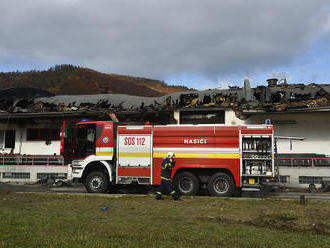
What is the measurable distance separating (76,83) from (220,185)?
9072 cm

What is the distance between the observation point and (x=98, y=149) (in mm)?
12992

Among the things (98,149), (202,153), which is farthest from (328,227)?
(98,149)

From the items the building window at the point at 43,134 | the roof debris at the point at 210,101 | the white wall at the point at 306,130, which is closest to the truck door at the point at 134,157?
the roof debris at the point at 210,101

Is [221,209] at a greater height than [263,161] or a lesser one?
lesser

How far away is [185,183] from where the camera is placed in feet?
39.4

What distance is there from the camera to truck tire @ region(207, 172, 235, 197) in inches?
455

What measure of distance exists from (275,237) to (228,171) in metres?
5.81

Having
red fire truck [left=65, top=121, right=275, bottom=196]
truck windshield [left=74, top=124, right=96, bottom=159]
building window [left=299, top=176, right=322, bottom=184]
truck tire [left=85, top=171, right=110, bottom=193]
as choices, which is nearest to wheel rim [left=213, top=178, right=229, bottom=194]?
red fire truck [left=65, top=121, right=275, bottom=196]

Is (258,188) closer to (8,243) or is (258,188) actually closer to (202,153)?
(202,153)

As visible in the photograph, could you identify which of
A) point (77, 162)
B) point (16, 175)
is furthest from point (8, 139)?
point (77, 162)

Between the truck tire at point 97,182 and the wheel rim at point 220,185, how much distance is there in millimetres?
4220

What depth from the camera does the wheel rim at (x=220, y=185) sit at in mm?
11656

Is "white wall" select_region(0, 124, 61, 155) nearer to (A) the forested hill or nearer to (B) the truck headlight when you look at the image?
(B) the truck headlight

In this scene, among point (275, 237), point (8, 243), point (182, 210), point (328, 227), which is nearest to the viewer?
point (8, 243)
